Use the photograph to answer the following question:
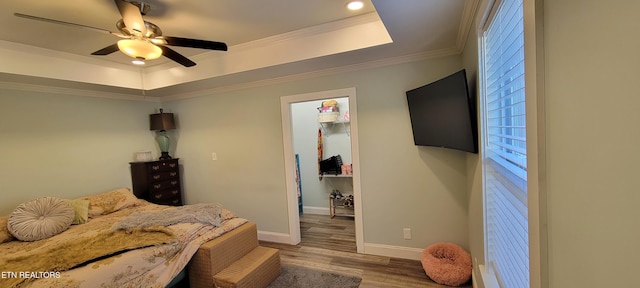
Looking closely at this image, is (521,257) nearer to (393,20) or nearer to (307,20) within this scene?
(393,20)

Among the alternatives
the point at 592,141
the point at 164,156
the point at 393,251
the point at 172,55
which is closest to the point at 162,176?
the point at 164,156

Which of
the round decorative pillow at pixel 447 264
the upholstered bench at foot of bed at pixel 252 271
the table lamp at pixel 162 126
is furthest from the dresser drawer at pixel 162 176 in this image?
the round decorative pillow at pixel 447 264

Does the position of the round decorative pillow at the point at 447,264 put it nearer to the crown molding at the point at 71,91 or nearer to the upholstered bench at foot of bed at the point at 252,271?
the upholstered bench at foot of bed at the point at 252,271

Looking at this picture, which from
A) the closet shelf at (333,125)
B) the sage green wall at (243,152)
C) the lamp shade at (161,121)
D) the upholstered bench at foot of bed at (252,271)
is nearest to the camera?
the upholstered bench at foot of bed at (252,271)

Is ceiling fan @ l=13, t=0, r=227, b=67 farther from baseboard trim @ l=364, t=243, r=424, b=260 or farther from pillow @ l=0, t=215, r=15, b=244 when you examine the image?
baseboard trim @ l=364, t=243, r=424, b=260

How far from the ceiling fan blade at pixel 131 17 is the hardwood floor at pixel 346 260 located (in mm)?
2590

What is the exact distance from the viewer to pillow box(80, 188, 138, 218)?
10.3ft

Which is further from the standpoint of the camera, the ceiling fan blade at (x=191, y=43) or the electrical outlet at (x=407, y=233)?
the electrical outlet at (x=407, y=233)

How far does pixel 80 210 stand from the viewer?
293 cm

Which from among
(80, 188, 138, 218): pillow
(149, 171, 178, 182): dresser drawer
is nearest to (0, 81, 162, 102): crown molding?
(149, 171, 178, 182): dresser drawer

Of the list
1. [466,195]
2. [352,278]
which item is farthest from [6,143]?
[466,195]

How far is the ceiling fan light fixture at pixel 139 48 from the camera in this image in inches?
70.5

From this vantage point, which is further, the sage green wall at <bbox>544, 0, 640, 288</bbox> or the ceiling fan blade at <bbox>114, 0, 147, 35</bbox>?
the ceiling fan blade at <bbox>114, 0, 147, 35</bbox>

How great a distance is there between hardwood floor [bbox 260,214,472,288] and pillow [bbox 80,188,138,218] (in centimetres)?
183
